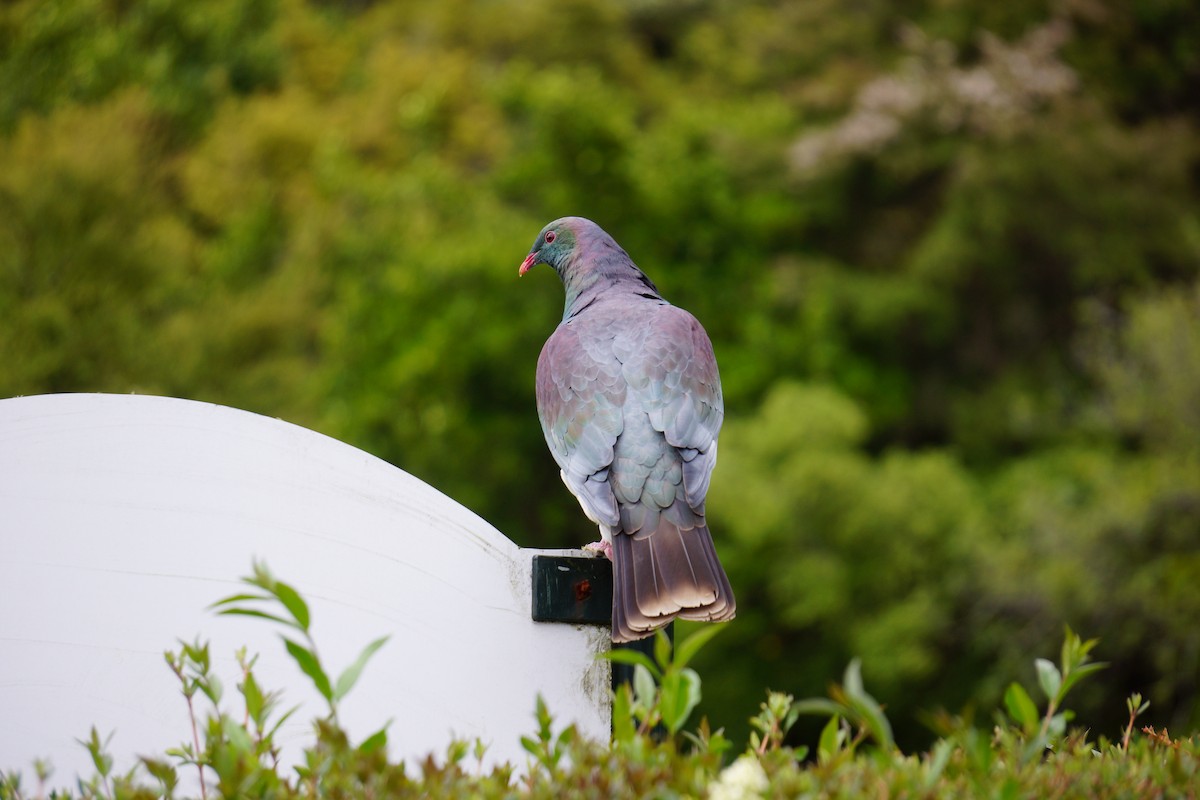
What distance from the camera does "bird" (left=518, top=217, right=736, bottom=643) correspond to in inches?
103

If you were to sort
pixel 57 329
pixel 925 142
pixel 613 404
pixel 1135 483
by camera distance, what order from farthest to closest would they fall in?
pixel 925 142 < pixel 57 329 < pixel 1135 483 < pixel 613 404

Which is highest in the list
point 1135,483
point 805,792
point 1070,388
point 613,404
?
point 1070,388

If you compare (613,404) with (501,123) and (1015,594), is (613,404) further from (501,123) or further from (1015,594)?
(501,123)

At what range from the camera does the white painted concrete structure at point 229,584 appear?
7.46 ft

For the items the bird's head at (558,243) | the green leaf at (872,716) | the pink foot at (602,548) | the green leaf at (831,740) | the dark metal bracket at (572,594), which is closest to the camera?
the green leaf at (872,716)

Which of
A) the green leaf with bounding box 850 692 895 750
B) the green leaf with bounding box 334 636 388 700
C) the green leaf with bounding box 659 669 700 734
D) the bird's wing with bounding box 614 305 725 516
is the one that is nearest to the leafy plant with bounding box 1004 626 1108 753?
the green leaf with bounding box 850 692 895 750

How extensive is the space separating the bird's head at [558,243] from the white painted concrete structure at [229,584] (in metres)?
1.71

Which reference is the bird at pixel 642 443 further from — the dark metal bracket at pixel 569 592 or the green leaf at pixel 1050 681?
the green leaf at pixel 1050 681

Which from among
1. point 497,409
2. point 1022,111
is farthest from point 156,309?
point 1022,111

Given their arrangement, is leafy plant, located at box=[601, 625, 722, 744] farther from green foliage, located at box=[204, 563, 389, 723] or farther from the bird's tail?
the bird's tail

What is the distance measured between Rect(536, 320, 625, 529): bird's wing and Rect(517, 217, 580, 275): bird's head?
2.36 feet

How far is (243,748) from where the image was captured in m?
1.62

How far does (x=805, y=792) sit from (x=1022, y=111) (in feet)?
42.4

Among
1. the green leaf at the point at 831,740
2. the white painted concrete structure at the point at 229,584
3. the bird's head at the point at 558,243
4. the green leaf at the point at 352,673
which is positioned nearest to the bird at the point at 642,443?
the white painted concrete structure at the point at 229,584
